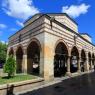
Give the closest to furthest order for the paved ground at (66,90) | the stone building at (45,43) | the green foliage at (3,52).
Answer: the paved ground at (66,90)
the stone building at (45,43)
the green foliage at (3,52)

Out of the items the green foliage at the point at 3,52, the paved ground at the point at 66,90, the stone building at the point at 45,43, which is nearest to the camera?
the paved ground at the point at 66,90

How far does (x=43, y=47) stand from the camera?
682 inches

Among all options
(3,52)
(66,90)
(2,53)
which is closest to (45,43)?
(66,90)

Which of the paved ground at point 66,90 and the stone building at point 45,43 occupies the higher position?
the stone building at point 45,43

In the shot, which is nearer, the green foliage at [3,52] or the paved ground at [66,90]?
the paved ground at [66,90]

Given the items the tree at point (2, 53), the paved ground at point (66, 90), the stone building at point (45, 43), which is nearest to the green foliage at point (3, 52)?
the tree at point (2, 53)

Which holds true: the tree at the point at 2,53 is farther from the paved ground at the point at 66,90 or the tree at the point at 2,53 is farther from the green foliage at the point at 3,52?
the paved ground at the point at 66,90

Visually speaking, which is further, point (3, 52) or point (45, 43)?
point (3, 52)

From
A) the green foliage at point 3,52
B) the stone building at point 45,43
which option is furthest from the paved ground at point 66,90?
the green foliage at point 3,52

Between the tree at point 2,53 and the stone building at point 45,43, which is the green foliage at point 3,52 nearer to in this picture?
the tree at point 2,53

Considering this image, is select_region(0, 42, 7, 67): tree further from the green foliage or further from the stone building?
the stone building

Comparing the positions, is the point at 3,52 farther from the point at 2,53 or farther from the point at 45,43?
the point at 45,43

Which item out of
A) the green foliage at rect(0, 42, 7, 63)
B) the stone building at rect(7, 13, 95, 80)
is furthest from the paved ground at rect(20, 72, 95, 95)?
the green foliage at rect(0, 42, 7, 63)

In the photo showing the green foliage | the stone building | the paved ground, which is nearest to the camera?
the paved ground
